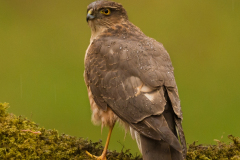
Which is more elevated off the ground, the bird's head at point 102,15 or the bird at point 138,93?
the bird's head at point 102,15

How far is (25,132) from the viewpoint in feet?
13.6

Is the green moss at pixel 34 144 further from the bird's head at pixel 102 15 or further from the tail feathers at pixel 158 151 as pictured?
the bird's head at pixel 102 15

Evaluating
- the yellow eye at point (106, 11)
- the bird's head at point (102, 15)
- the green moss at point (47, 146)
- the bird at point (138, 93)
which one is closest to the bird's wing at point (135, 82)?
the bird at point (138, 93)

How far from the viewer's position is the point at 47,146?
4129mm

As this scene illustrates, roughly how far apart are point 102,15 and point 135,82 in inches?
70.1

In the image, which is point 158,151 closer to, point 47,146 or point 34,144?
point 47,146

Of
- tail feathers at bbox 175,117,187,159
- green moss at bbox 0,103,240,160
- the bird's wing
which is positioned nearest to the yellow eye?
the bird's wing

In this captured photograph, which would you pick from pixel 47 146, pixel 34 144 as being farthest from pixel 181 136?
pixel 34 144

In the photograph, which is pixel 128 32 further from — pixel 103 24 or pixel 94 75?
pixel 94 75

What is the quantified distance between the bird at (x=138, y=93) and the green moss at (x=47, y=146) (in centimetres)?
22

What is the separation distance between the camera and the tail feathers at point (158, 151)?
12.6 feet

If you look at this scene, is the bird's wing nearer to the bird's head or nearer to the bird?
the bird

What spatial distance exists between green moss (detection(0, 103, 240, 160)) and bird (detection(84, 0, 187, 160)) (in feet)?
0.72

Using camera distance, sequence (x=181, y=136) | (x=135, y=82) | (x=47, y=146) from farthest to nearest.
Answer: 1. (x=135, y=82)
2. (x=47, y=146)
3. (x=181, y=136)
